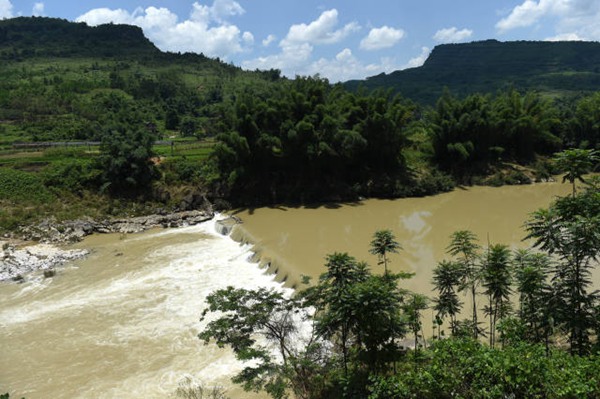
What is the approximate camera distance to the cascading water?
418 inches

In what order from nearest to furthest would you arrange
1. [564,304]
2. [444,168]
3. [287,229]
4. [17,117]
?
[564,304]
[287,229]
[444,168]
[17,117]

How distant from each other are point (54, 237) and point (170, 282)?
9.85 m

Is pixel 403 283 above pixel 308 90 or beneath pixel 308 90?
beneath

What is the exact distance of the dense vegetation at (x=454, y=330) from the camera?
611 cm

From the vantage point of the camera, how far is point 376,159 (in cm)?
2914

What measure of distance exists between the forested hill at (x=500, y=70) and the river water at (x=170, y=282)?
8755 centimetres

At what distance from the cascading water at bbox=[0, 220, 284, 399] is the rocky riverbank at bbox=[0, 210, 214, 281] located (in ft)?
3.80

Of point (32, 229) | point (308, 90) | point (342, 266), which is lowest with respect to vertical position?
point (32, 229)

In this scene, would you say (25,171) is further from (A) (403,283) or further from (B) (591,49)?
(B) (591,49)

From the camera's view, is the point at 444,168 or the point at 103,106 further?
the point at 103,106

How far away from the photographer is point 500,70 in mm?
134875

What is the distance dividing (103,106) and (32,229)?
3558 cm

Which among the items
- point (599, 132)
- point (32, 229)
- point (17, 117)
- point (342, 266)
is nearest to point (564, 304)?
point (342, 266)

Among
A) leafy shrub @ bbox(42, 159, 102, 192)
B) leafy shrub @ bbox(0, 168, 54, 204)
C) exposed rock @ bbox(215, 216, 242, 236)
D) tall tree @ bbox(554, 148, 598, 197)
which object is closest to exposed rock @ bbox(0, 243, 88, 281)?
leafy shrub @ bbox(0, 168, 54, 204)
